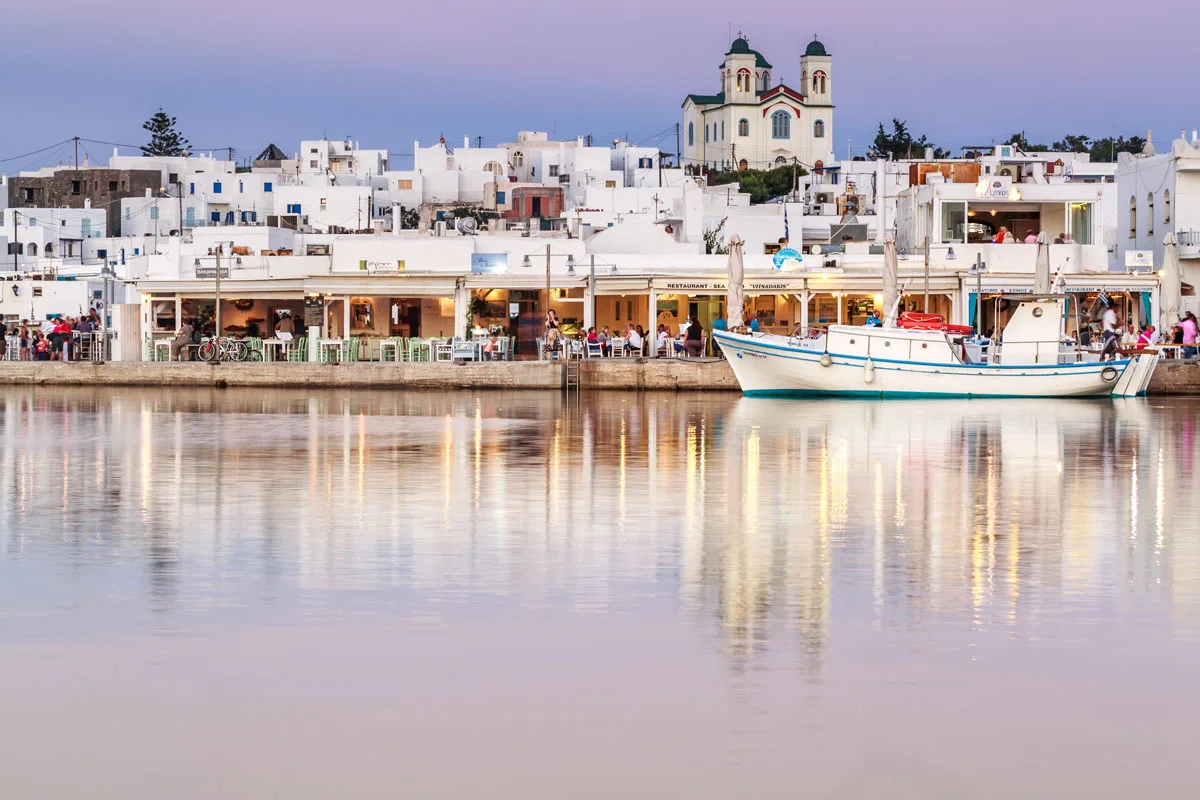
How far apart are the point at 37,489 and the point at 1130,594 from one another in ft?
33.1

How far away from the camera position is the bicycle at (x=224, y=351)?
3825cm

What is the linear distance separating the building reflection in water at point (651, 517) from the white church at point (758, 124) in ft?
327

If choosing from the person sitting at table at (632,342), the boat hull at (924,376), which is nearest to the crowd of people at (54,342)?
the person sitting at table at (632,342)

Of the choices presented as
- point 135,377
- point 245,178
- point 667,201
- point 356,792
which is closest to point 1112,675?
point 356,792

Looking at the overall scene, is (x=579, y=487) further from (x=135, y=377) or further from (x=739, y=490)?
(x=135, y=377)

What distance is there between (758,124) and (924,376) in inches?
3710

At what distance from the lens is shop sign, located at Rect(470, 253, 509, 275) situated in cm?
4262

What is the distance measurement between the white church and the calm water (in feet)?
350

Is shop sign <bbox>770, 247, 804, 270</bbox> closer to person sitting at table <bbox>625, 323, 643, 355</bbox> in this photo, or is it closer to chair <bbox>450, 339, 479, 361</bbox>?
person sitting at table <bbox>625, 323, 643, 355</bbox>

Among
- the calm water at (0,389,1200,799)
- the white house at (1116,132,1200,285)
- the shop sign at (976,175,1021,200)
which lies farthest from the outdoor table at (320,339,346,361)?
the calm water at (0,389,1200,799)

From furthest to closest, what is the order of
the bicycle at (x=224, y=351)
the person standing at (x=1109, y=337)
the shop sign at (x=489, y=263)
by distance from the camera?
the shop sign at (x=489, y=263), the bicycle at (x=224, y=351), the person standing at (x=1109, y=337)

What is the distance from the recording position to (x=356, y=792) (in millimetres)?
6062

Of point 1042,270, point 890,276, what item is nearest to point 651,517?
point 890,276

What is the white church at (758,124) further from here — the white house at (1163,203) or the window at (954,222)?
the window at (954,222)
